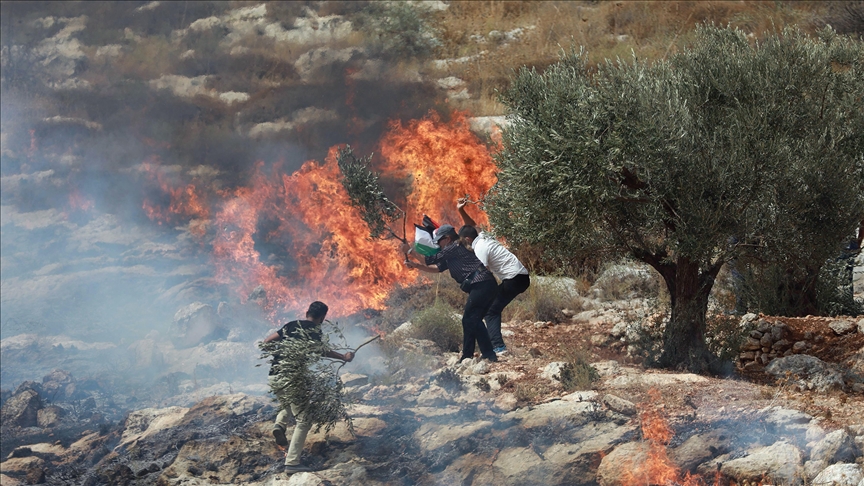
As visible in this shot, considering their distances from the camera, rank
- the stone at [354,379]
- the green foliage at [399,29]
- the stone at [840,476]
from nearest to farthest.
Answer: the stone at [840,476] → the stone at [354,379] → the green foliage at [399,29]

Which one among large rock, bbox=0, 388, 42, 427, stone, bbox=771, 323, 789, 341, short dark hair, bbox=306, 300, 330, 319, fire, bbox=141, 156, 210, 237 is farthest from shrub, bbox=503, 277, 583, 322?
fire, bbox=141, 156, 210, 237

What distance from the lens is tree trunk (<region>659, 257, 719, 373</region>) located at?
32.6 ft

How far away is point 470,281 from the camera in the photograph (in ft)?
33.8

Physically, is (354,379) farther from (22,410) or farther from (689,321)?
(22,410)

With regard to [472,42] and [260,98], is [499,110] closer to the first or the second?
[472,42]

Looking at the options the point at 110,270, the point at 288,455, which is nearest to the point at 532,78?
the point at 288,455

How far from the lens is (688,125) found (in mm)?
9156

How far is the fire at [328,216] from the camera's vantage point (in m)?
15.6

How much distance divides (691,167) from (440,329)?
16.1 ft

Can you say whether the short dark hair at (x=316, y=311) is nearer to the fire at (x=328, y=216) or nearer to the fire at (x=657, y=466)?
the fire at (x=657, y=466)

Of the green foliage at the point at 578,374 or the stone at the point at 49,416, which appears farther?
the stone at the point at 49,416

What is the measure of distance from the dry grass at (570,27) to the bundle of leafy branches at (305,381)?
485 inches

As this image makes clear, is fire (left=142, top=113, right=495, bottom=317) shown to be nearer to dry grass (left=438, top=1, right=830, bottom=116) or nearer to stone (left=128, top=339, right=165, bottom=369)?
stone (left=128, top=339, right=165, bottom=369)

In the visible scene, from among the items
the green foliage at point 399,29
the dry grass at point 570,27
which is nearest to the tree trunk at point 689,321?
the dry grass at point 570,27
